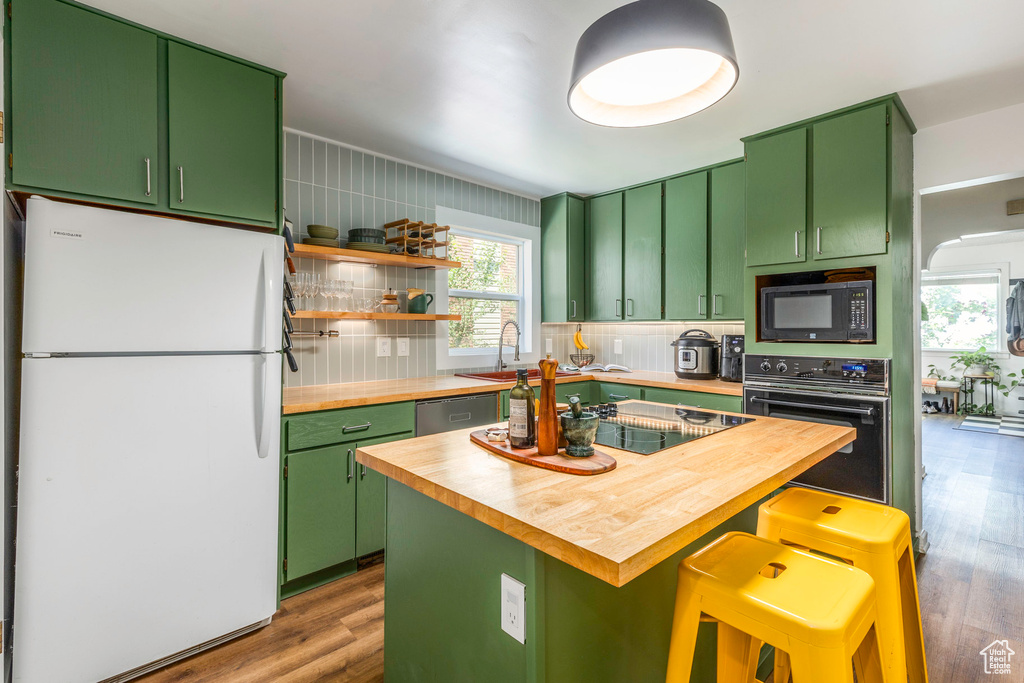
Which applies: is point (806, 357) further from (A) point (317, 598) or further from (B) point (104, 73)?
(B) point (104, 73)

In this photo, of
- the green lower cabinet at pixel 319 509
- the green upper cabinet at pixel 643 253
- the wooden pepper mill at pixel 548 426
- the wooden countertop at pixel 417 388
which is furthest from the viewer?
the green upper cabinet at pixel 643 253

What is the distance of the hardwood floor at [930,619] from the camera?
1767 millimetres

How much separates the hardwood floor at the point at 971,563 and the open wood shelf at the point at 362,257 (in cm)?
298

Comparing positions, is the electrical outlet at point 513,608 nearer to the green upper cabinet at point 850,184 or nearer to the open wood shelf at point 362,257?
the open wood shelf at point 362,257

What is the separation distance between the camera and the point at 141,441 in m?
1.73

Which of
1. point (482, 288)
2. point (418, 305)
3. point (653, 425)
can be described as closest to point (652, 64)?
point (653, 425)

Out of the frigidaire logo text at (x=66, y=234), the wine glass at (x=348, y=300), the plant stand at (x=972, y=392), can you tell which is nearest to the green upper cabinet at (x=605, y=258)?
the wine glass at (x=348, y=300)

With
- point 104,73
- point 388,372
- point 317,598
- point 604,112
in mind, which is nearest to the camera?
point 604,112

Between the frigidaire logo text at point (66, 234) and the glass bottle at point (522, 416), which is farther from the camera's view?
the frigidaire logo text at point (66, 234)

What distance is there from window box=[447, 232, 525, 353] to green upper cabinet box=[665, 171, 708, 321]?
1254mm

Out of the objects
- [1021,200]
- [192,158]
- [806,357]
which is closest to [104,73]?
[192,158]

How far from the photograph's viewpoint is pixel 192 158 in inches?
76.1

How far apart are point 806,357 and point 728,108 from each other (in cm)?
141

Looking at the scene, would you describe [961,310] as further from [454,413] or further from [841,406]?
[454,413]
